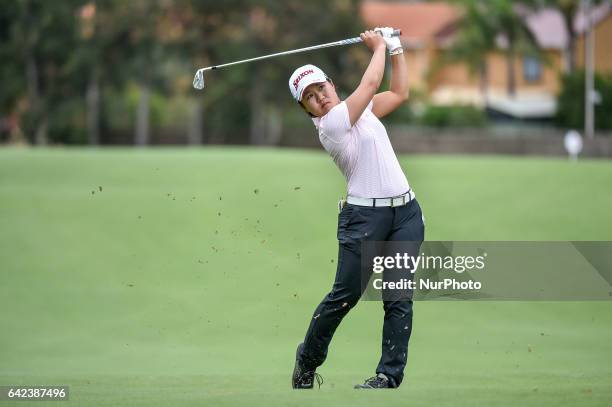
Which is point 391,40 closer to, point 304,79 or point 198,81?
point 304,79

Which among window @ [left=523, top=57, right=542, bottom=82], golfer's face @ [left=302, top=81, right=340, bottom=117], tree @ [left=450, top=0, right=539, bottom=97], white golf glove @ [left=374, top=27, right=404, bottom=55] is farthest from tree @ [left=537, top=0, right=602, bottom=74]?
golfer's face @ [left=302, top=81, right=340, bottom=117]

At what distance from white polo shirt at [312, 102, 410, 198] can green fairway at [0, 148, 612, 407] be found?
1181 millimetres

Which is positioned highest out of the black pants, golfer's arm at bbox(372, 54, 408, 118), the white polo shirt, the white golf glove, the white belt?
the white golf glove

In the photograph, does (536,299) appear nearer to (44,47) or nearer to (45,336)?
(45,336)

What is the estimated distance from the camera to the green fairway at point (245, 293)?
28.7ft

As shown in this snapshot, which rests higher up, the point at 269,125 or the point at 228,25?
the point at 228,25

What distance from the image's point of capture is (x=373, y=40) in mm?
7469

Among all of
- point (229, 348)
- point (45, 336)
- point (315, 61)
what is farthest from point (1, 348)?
point (315, 61)

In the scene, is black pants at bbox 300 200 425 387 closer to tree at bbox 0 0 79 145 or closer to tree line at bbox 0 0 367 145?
tree line at bbox 0 0 367 145

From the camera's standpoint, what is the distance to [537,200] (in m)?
18.1

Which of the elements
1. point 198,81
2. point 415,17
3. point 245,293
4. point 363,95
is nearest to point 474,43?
point 415,17

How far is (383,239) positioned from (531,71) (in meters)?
77.6

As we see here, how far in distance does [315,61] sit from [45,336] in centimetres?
5284

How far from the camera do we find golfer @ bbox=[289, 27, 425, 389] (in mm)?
7328
